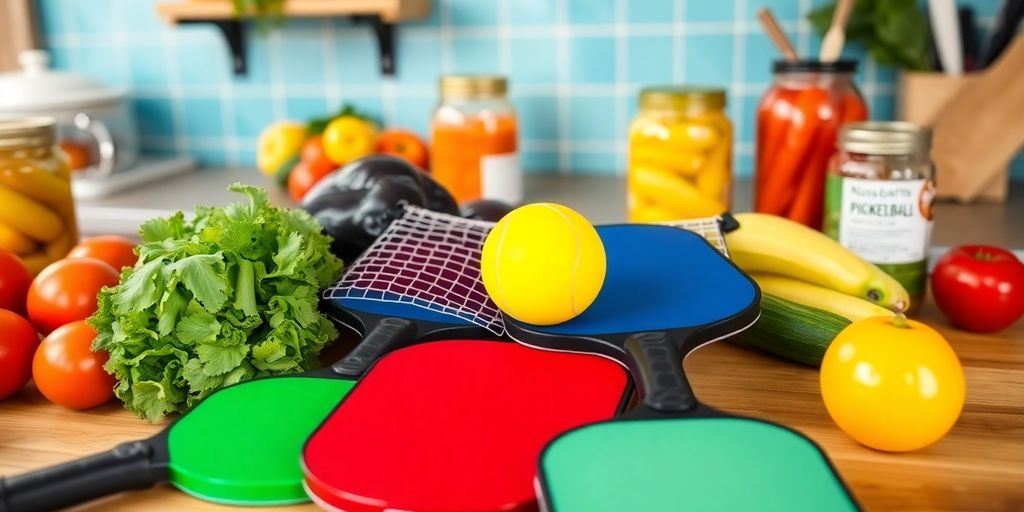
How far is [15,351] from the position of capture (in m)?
0.77

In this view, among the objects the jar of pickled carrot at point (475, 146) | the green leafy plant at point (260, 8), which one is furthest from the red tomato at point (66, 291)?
the green leafy plant at point (260, 8)

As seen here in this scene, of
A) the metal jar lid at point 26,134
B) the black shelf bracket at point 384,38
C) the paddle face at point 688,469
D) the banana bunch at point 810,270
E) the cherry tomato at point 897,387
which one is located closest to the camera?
the paddle face at point 688,469

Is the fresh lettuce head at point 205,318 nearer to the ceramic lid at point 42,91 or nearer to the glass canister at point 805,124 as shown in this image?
the glass canister at point 805,124

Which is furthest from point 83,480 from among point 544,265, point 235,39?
point 235,39

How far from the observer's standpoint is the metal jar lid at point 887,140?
3.07ft

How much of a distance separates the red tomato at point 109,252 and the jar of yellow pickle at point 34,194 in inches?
3.9

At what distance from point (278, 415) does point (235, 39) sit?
155 centimetres

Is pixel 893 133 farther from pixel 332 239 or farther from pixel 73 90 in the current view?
pixel 73 90

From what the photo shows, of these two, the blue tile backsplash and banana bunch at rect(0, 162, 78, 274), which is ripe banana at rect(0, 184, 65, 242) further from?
the blue tile backsplash

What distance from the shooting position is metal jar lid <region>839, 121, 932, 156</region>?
0.94m

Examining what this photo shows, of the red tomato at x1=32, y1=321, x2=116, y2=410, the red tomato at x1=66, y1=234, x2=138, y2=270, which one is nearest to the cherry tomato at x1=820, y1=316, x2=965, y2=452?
the red tomato at x1=32, y1=321, x2=116, y2=410

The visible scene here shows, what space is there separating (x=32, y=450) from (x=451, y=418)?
1.07ft

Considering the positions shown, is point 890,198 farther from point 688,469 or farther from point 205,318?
point 205,318

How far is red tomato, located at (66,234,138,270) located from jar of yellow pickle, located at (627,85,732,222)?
27.5 inches
